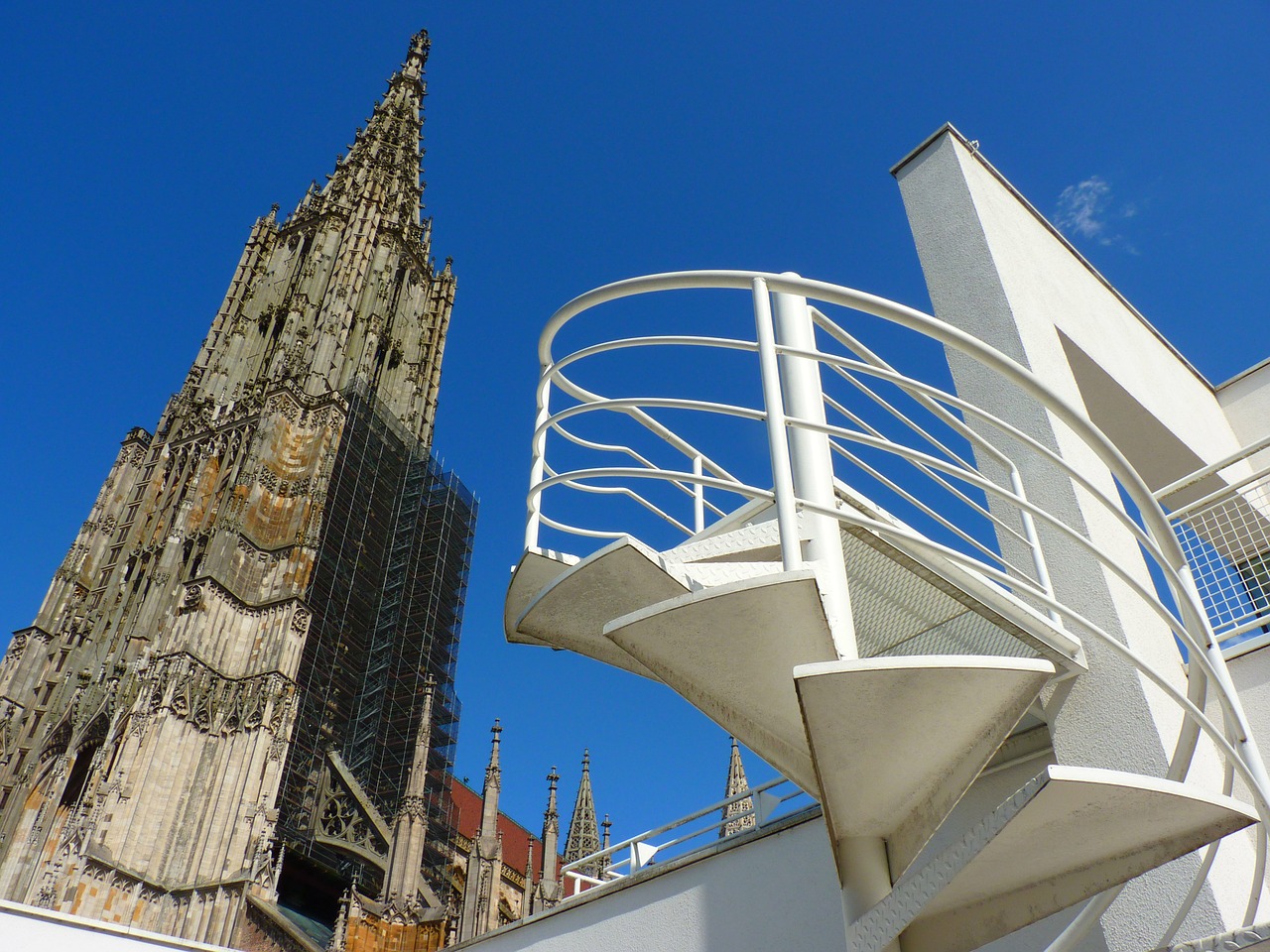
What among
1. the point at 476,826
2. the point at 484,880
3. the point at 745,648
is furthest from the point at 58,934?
the point at 476,826

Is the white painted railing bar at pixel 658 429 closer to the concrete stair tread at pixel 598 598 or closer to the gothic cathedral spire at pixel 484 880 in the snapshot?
the concrete stair tread at pixel 598 598

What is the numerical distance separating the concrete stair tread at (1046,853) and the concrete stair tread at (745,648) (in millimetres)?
551

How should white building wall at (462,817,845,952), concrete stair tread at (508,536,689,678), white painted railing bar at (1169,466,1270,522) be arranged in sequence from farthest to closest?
white building wall at (462,817,845,952) → white painted railing bar at (1169,466,1270,522) → concrete stair tread at (508,536,689,678)

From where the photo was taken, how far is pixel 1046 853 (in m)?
2.64

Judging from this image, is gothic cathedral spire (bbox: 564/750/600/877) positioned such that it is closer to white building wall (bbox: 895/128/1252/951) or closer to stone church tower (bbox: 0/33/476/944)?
stone church tower (bbox: 0/33/476/944)

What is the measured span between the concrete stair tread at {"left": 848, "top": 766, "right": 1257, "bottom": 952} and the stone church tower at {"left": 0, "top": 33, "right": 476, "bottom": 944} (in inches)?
720

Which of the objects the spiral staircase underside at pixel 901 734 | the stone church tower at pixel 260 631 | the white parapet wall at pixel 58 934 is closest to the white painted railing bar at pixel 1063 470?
the spiral staircase underside at pixel 901 734

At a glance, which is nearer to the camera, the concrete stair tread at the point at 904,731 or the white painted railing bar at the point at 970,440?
the concrete stair tread at the point at 904,731

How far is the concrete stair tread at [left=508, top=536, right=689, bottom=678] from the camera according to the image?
3355mm

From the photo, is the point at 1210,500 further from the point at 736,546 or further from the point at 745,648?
the point at 745,648

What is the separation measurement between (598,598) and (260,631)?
2236 cm

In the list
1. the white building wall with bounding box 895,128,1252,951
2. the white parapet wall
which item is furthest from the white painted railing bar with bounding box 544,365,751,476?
the white parapet wall

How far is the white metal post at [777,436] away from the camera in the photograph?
9.30 feet

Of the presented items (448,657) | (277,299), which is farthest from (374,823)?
(277,299)
